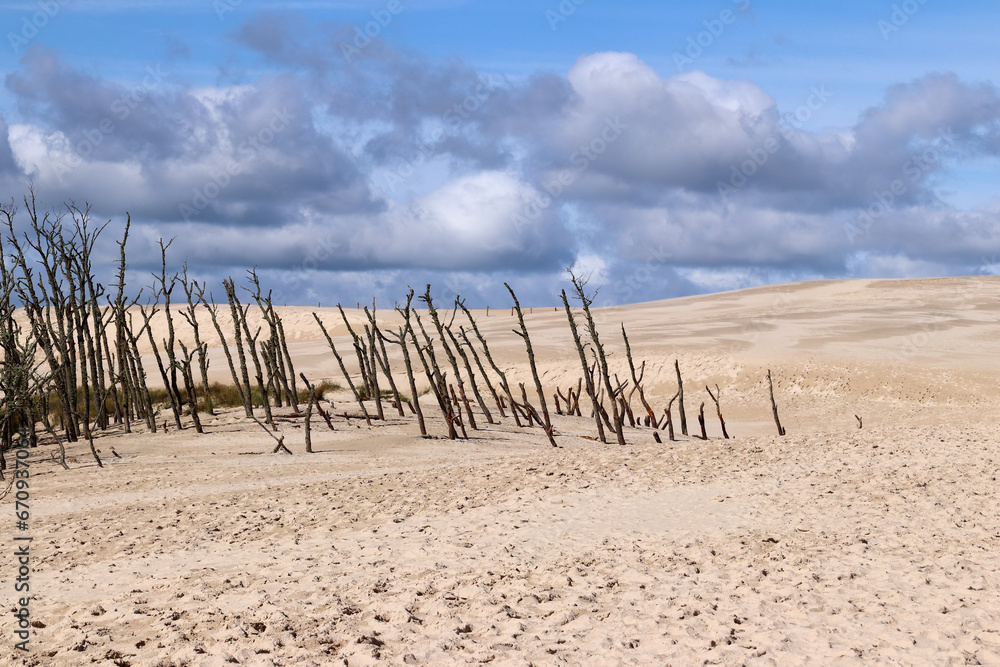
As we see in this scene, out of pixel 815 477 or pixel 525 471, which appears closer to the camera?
pixel 815 477

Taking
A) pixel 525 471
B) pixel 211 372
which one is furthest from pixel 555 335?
pixel 525 471

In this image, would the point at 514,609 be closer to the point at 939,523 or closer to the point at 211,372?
the point at 939,523

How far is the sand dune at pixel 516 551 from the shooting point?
5.71 metres

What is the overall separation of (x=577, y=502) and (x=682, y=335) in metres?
Result: 27.5

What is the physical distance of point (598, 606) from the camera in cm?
629

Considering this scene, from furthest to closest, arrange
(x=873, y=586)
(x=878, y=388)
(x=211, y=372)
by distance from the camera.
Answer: (x=211, y=372)
(x=878, y=388)
(x=873, y=586)

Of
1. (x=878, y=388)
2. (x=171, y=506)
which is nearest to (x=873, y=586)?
(x=171, y=506)

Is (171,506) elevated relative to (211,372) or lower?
lower

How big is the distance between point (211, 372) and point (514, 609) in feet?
103

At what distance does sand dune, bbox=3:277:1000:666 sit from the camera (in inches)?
225

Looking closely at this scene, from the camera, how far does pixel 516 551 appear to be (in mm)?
7719

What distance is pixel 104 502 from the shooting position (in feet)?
35.1

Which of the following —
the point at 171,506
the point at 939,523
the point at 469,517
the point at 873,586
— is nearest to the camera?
the point at 873,586

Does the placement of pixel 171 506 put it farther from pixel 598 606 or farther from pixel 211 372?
pixel 211 372
